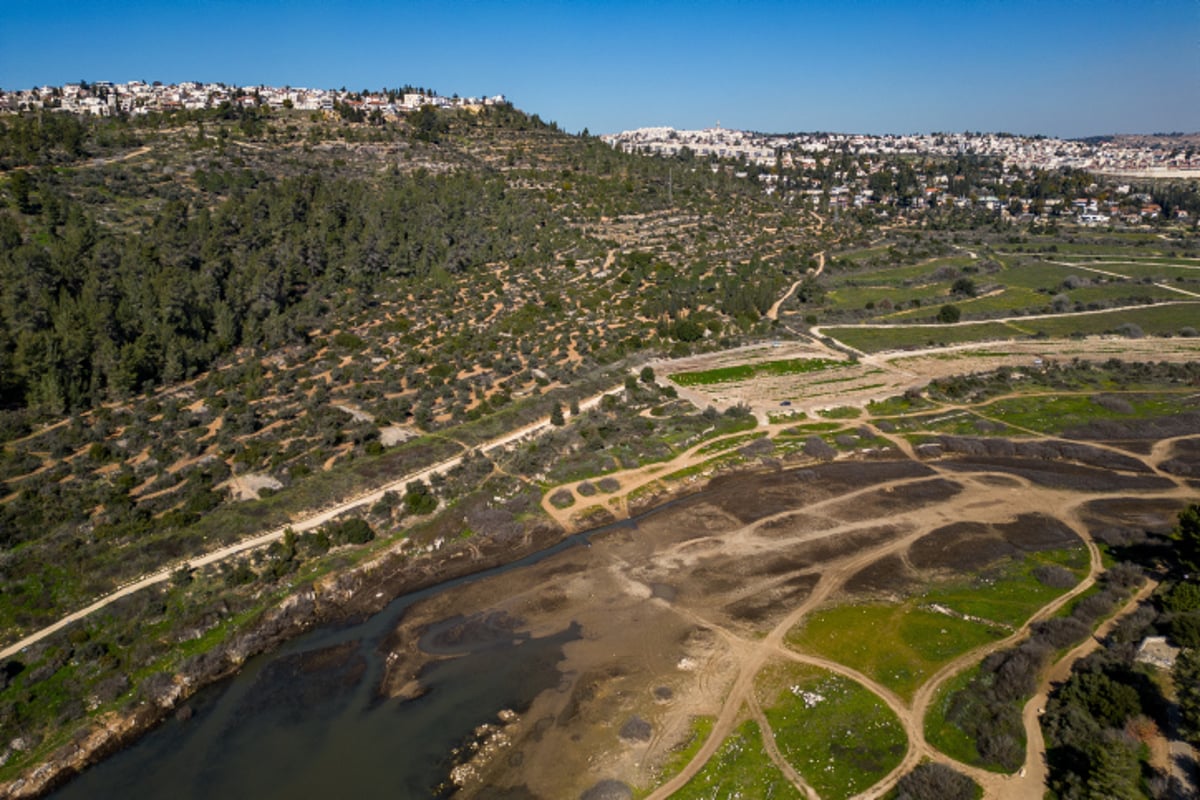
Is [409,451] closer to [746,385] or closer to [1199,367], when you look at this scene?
[746,385]

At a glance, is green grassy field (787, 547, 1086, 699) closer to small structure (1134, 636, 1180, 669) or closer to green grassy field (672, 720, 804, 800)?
small structure (1134, 636, 1180, 669)

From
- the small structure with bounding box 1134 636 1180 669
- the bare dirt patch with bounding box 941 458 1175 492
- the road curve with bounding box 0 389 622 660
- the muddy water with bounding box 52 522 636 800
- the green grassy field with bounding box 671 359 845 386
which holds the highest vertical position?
the road curve with bounding box 0 389 622 660

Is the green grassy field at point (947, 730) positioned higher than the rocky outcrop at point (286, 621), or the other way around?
the rocky outcrop at point (286, 621)

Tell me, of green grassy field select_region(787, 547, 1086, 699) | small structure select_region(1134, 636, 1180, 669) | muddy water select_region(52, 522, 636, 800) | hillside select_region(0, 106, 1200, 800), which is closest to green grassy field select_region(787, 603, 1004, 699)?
green grassy field select_region(787, 547, 1086, 699)

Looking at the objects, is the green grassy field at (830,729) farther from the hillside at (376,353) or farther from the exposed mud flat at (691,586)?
the hillside at (376,353)

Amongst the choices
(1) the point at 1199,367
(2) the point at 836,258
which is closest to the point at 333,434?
(1) the point at 1199,367

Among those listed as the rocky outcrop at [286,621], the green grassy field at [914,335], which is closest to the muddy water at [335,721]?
the rocky outcrop at [286,621]
